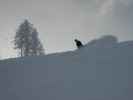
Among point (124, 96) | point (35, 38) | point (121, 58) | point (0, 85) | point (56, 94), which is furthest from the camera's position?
point (35, 38)

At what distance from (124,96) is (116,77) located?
83 centimetres

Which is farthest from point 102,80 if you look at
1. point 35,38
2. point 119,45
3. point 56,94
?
point 35,38

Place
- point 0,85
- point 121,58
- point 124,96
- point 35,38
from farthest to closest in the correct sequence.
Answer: point 35,38 < point 0,85 < point 121,58 < point 124,96

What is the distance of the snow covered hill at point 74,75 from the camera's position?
8.15 meters

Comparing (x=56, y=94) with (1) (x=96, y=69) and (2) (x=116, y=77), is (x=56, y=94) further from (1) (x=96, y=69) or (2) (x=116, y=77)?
(2) (x=116, y=77)

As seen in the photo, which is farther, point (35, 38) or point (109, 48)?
point (35, 38)

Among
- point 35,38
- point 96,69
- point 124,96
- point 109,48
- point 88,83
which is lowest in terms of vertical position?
point 124,96

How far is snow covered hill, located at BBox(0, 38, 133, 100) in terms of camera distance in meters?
8.15

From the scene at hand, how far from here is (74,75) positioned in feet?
30.1

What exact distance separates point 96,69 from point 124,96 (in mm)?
1669

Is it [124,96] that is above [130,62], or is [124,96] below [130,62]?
below

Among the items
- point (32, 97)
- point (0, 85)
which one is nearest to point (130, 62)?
point (32, 97)

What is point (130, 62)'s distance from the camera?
318 inches

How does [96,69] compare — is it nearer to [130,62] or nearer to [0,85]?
[130,62]
